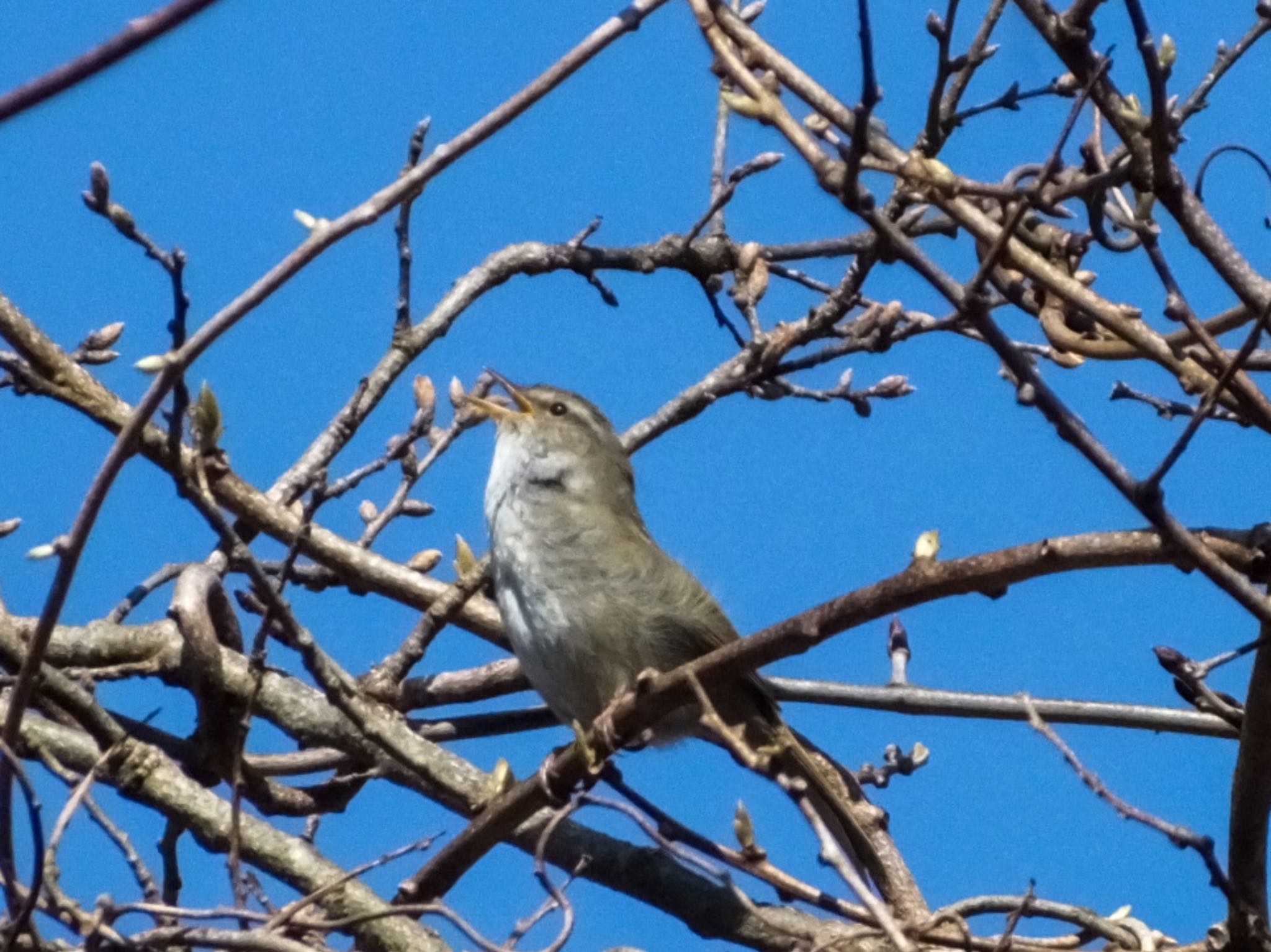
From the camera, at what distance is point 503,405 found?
19.6 ft

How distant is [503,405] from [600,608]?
124cm

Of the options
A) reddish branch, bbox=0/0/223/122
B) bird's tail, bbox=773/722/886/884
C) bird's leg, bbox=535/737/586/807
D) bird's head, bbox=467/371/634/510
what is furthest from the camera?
bird's head, bbox=467/371/634/510

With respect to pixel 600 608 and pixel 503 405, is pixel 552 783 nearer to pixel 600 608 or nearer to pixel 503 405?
pixel 600 608

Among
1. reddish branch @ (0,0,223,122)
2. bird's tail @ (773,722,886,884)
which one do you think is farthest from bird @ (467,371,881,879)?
reddish branch @ (0,0,223,122)

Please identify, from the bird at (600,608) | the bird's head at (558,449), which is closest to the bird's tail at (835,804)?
the bird at (600,608)

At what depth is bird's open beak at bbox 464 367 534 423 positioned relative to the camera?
5.70m

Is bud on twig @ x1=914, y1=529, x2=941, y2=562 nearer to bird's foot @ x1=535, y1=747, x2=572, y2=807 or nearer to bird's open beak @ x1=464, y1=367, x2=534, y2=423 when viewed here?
bird's foot @ x1=535, y1=747, x2=572, y2=807

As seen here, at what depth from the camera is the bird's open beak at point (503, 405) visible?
18.7ft

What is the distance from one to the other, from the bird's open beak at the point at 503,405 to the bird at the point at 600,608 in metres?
0.03

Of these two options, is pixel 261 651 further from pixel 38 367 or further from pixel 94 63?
pixel 94 63

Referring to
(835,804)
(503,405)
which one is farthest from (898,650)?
(503,405)

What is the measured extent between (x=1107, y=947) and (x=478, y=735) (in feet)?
6.59

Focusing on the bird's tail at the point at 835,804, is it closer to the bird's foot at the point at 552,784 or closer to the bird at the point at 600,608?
the bird at the point at 600,608

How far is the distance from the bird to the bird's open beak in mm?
30
